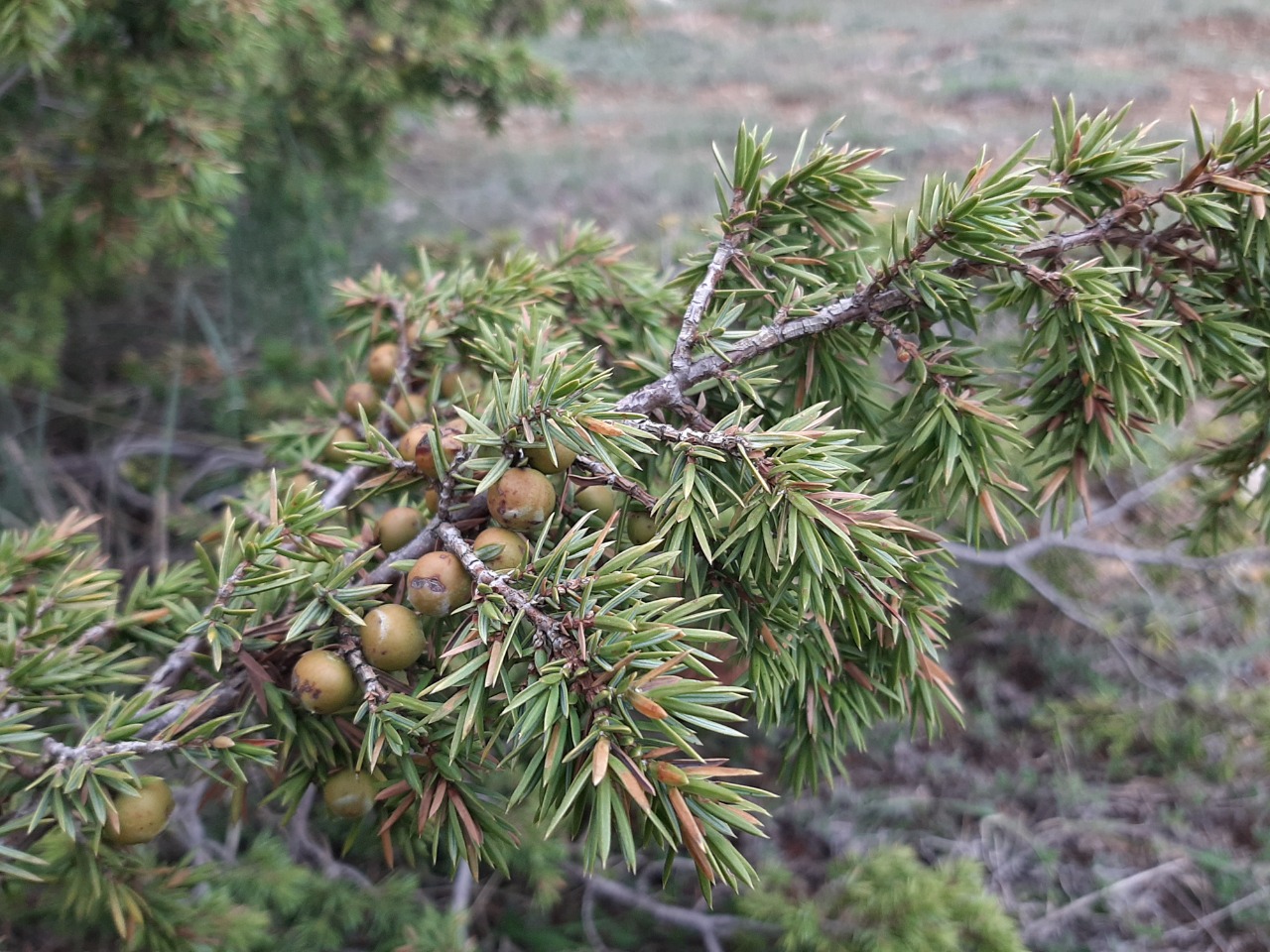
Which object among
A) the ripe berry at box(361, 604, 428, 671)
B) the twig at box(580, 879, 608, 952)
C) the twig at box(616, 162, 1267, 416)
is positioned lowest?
the twig at box(580, 879, 608, 952)

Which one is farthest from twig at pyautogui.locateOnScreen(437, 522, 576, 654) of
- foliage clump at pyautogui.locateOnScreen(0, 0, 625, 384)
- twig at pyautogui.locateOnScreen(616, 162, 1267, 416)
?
foliage clump at pyautogui.locateOnScreen(0, 0, 625, 384)

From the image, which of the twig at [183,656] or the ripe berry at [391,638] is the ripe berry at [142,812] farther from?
the ripe berry at [391,638]

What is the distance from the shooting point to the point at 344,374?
1613 mm

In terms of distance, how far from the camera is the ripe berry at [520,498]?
736mm

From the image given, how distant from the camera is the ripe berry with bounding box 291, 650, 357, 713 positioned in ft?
2.47

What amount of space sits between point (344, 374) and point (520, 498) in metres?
1.02

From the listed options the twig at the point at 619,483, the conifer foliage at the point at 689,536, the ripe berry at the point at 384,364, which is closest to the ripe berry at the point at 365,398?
the ripe berry at the point at 384,364

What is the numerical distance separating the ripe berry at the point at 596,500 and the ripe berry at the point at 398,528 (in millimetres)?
174

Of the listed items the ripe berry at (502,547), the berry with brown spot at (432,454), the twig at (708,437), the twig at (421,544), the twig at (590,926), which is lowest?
the twig at (590,926)

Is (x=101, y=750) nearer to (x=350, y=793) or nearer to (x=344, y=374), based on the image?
(x=350, y=793)

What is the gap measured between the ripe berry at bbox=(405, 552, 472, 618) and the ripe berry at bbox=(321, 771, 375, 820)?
224 millimetres

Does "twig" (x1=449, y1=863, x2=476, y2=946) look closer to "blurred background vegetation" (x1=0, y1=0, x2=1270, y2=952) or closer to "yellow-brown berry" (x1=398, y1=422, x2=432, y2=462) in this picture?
"blurred background vegetation" (x1=0, y1=0, x2=1270, y2=952)

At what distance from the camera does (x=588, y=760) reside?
65cm

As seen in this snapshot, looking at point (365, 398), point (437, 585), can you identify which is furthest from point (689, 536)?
point (365, 398)
